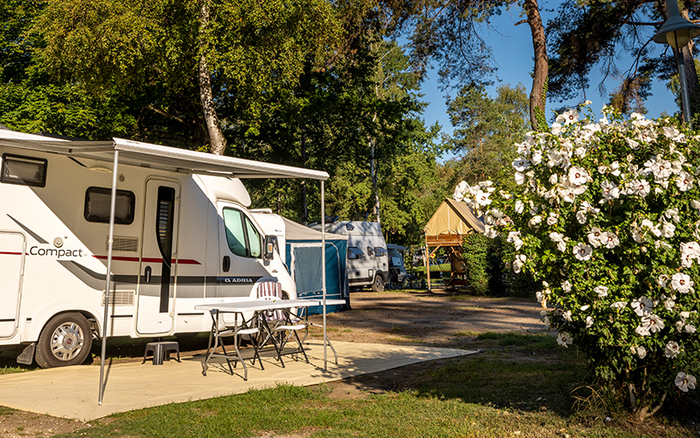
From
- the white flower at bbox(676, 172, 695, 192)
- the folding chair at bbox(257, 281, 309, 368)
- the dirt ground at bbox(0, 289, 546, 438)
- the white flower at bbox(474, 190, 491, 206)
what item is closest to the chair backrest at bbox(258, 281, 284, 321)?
the folding chair at bbox(257, 281, 309, 368)

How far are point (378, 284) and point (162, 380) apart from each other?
16437 mm

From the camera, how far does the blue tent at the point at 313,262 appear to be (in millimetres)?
12789

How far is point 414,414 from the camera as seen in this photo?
4516 mm

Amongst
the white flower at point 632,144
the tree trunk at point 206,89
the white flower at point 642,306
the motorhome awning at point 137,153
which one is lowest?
the white flower at point 642,306

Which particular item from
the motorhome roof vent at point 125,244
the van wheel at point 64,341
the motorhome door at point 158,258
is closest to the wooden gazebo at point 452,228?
the motorhome door at point 158,258

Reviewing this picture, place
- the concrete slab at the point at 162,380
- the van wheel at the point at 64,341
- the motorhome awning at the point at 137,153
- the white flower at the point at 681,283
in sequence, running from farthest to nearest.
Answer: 1. the van wheel at the point at 64,341
2. the motorhome awning at the point at 137,153
3. the concrete slab at the point at 162,380
4. the white flower at the point at 681,283

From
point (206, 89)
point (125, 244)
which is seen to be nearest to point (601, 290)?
point (125, 244)

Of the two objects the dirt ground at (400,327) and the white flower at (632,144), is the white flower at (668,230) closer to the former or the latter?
the white flower at (632,144)

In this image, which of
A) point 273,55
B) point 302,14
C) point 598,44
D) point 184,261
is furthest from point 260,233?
point 598,44

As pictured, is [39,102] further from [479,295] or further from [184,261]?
[479,295]

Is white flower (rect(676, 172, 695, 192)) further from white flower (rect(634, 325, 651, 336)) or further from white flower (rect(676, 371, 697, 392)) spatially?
white flower (rect(676, 371, 697, 392))

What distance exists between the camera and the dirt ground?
14.9ft

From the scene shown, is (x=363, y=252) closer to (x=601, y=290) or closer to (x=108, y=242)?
(x=108, y=242)

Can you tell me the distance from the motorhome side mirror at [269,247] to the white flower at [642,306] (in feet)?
21.0
